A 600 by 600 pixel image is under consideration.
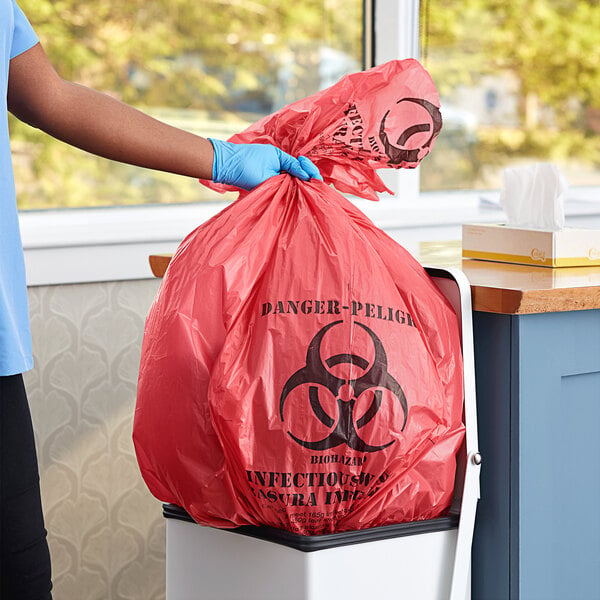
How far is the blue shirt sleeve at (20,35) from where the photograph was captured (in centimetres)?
115

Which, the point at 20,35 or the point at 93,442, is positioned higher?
the point at 20,35

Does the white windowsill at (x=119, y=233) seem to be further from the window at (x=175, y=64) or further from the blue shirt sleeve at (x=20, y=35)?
the blue shirt sleeve at (x=20, y=35)

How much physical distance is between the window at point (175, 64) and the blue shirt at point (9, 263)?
3.51 ft

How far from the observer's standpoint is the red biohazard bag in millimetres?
980

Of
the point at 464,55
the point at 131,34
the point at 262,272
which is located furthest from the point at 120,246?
the point at 464,55

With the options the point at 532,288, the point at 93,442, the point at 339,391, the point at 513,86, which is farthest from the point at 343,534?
the point at 513,86

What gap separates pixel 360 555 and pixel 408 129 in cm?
52

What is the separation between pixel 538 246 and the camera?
1.26 metres

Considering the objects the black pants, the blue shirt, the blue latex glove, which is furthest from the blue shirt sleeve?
the black pants

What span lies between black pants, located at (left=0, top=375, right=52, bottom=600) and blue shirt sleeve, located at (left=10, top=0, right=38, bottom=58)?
0.41m

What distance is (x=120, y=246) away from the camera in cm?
193

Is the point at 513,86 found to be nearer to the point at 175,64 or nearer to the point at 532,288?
the point at 175,64

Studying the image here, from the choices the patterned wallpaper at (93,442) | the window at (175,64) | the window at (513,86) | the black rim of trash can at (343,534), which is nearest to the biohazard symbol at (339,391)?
the black rim of trash can at (343,534)

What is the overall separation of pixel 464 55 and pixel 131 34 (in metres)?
1.03
